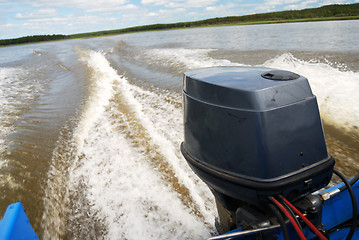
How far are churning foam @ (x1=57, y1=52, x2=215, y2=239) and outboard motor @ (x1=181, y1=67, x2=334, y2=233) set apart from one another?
2.18ft

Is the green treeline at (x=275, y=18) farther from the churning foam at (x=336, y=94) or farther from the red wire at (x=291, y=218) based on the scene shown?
the red wire at (x=291, y=218)

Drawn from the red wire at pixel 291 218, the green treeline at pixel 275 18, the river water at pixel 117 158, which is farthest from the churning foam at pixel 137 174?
the green treeline at pixel 275 18

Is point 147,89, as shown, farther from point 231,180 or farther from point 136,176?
point 231,180

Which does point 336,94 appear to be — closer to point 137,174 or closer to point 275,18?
point 137,174

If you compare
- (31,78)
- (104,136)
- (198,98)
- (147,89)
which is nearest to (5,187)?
(104,136)

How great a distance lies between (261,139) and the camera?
34.2 inches

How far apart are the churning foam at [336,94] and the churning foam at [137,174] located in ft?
5.29

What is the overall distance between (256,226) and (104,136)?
2077 mm

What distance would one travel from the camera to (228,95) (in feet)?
3.11

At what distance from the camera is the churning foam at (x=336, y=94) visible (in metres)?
2.55

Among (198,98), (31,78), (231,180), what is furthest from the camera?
(31,78)

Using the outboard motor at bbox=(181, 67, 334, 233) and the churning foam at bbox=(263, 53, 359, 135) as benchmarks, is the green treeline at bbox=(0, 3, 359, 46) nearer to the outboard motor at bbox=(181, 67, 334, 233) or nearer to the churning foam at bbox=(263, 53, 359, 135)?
the churning foam at bbox=(263, 53, 359, 135)

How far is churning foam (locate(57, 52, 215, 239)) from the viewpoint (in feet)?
5.09

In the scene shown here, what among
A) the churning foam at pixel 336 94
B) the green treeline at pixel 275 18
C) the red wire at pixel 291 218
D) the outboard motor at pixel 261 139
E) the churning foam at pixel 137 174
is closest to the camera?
the red wire at pixel 291 218
